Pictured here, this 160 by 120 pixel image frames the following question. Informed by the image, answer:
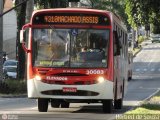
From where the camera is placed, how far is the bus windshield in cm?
2044

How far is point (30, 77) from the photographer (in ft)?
67.5

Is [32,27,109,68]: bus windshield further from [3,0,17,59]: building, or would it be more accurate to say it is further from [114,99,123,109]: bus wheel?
[3,0,17,59]: building

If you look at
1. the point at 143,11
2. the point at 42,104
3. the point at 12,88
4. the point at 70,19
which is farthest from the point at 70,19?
the point at 12,88

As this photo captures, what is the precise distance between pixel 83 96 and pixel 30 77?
1776 mm

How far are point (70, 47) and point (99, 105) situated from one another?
6.03 meters

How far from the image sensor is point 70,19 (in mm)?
20906

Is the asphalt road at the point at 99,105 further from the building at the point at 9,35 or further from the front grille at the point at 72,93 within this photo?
the building at the point at 9,35

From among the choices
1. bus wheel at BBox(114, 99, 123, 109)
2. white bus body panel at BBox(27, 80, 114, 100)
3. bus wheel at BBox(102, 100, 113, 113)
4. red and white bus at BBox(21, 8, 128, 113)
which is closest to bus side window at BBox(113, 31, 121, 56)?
red and white bus at BBox(21, 8, 128, 113)

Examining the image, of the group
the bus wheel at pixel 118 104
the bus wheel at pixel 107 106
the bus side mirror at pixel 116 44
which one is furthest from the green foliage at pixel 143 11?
the bus wheel at pixel 107 106

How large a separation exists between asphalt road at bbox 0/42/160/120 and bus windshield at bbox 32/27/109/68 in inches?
63.2

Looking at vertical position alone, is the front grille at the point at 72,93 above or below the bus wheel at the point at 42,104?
above

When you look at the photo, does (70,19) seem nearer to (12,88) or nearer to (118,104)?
(118,104)

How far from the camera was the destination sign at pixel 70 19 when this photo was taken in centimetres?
2086

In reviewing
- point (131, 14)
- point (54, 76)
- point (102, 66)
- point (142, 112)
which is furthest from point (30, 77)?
point (131, 14)
